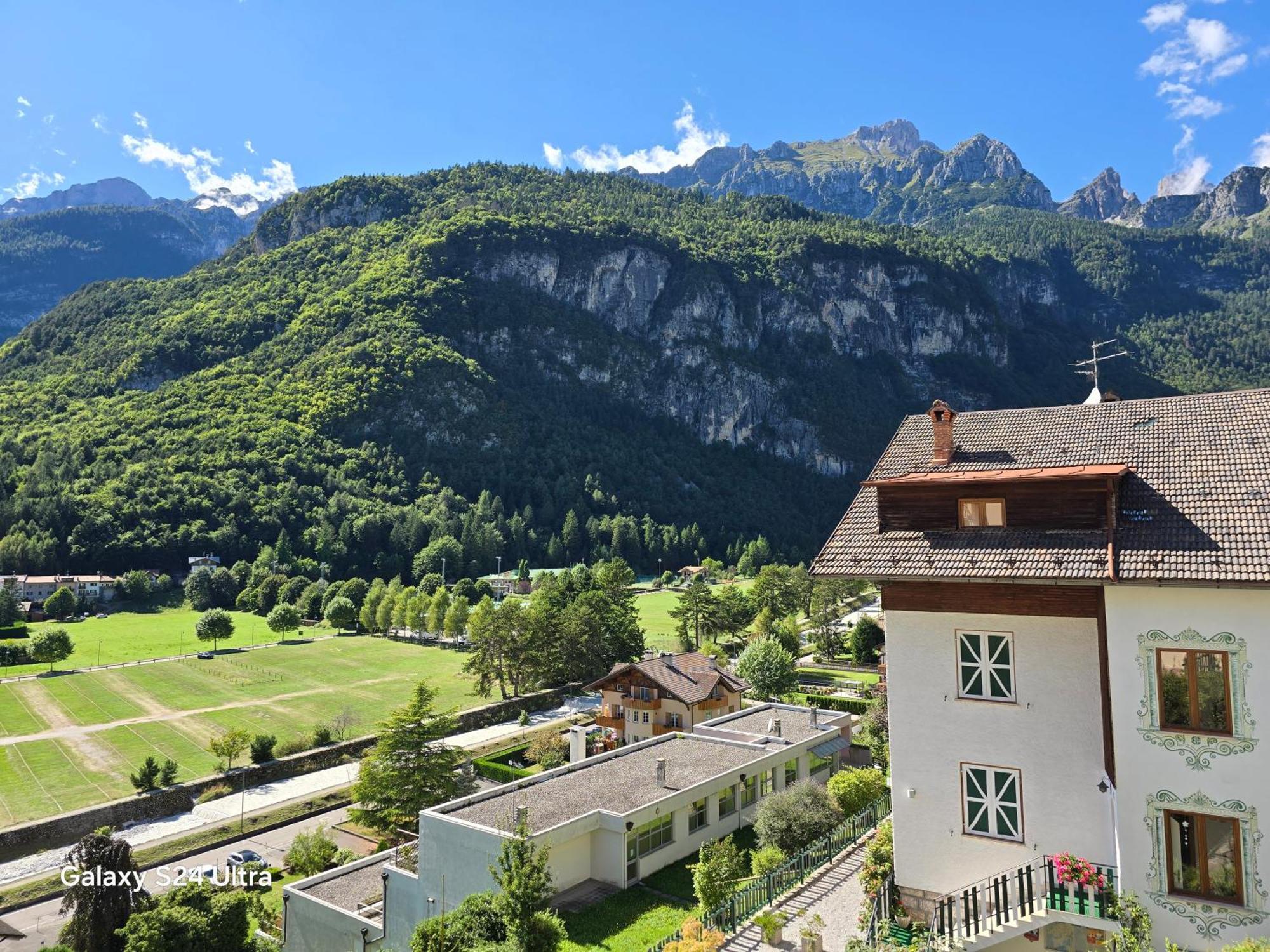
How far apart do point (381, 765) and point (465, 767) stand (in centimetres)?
771

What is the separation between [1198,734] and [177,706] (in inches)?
2823

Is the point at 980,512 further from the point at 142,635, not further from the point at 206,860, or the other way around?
the point at 142,635

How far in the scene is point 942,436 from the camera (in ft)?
54.3

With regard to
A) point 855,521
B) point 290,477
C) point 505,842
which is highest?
point 290,477

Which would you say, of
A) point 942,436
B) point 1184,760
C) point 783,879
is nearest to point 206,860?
point 783,879

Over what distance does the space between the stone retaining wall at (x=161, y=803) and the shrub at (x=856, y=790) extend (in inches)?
1448

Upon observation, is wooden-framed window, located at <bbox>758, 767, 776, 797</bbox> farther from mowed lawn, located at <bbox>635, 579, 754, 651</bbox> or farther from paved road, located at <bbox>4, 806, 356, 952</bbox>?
mowed lawn, located at <bbox>635, 579, 754, 651</bbox>

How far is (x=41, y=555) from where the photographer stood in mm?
127625

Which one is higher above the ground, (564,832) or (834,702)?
(564,832)

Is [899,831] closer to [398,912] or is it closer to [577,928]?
[577,928]

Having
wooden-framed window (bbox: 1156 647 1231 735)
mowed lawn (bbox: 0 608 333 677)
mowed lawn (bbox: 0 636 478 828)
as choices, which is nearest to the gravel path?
wooden-framed window (bbox: 1156 647 1231 735)

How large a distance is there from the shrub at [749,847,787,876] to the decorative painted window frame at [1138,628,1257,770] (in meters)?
12.3

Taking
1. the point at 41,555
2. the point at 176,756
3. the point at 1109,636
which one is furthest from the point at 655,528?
the point at 1109,636

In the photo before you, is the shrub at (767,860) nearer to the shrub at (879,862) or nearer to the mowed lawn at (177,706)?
the shrub at (879,862)
